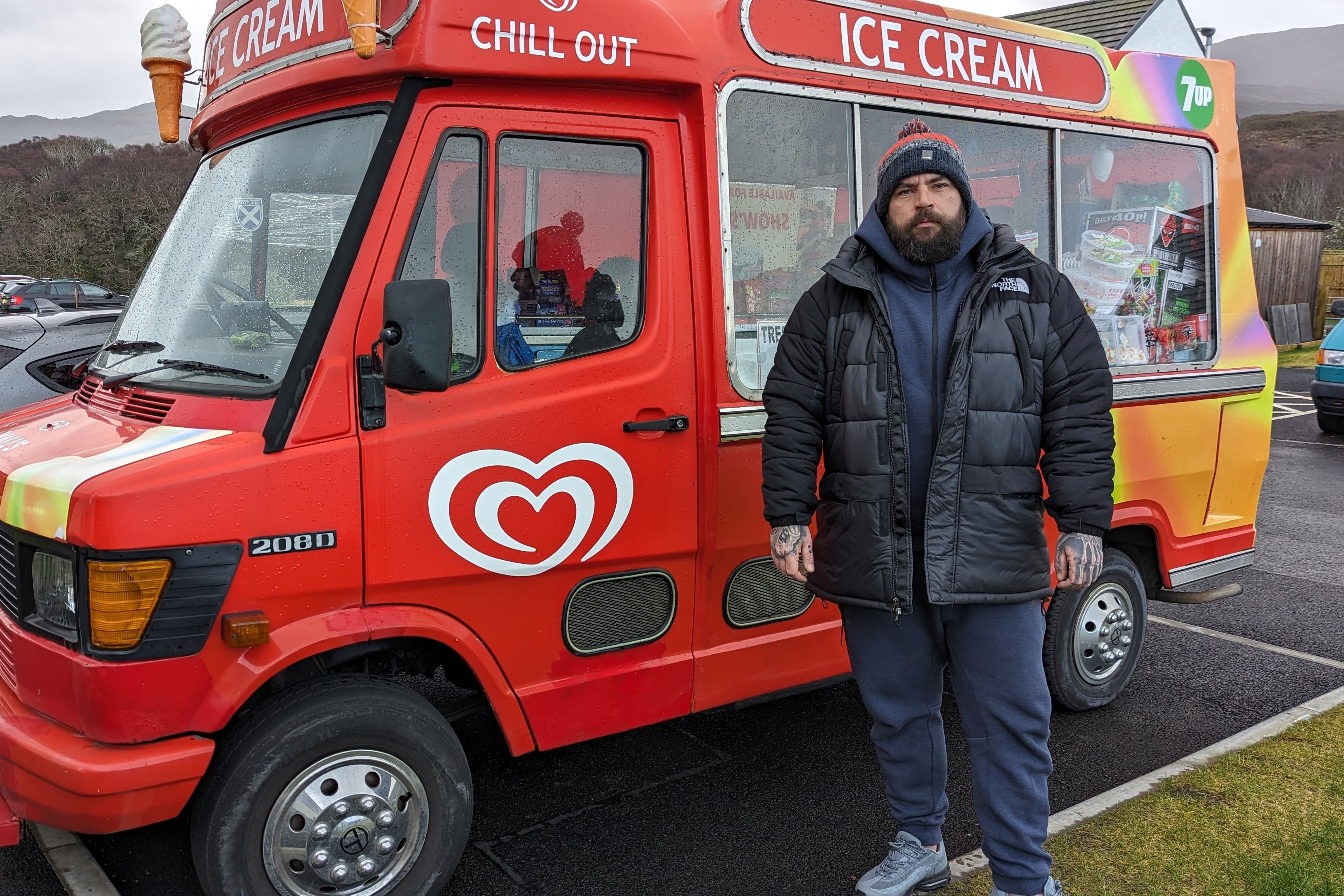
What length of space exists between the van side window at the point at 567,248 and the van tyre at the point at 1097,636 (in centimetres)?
240

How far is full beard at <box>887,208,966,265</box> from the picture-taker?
2.78m

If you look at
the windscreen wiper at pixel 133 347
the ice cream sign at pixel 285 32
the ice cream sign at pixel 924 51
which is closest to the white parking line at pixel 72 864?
the windscreen wiper at pixel 133 347

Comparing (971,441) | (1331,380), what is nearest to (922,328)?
(971,441)

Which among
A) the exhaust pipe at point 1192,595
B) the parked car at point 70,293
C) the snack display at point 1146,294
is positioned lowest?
the exhaust pipe at point 1192,595

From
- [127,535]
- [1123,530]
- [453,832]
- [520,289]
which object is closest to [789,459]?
[520,289]

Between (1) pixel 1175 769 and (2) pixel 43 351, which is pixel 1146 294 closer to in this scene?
(1) pixel 1175 769

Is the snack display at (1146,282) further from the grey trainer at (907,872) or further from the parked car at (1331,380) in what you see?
the parked car at (1331,380)

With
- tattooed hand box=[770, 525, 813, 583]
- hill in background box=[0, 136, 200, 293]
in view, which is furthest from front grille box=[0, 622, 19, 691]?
hill in background box=[0, 136, 200, 293]

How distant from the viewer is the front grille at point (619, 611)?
10.4ft

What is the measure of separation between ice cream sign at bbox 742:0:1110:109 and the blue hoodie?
3.20 ft

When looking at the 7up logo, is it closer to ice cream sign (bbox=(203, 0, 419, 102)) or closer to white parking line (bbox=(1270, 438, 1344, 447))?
ice cream sign (bbox=(203, 0, 419, 102))

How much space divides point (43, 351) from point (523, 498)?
4.37m

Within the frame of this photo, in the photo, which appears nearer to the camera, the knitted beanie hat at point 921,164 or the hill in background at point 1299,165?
the knitted beanie hat at point 921,164

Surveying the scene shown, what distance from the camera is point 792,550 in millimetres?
2844
